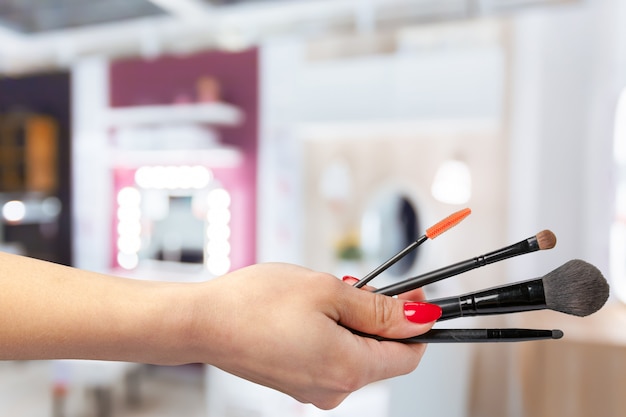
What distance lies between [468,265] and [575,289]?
0.22ft

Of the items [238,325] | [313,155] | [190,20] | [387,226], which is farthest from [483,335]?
[190,20]

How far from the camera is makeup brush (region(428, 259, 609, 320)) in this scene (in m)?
0.31

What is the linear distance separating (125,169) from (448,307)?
1926 millimetres

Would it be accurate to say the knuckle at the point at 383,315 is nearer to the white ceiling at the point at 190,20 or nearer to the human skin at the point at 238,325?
the human skin at the point at 238,325

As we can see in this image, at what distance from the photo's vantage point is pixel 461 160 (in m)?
1.45

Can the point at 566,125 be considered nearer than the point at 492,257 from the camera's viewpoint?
No

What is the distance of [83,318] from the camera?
0.33 metres

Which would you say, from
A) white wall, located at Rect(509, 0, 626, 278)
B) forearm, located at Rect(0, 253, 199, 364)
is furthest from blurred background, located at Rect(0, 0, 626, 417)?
forearm, located at Rect(0, 253, 199, 364)

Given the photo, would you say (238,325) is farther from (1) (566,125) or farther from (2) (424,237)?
(1) (566,125)

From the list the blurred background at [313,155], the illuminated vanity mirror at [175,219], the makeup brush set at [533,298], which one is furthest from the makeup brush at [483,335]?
the illuminated vanity mirror at [175,219]

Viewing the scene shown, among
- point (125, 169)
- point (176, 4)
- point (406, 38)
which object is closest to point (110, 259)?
point (125, 169)

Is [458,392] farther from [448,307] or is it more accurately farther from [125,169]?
[125,169]

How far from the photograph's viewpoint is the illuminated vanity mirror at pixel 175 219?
1874 millimetres

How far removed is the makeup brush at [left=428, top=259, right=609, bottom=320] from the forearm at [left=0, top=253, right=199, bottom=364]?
0.21 metres
